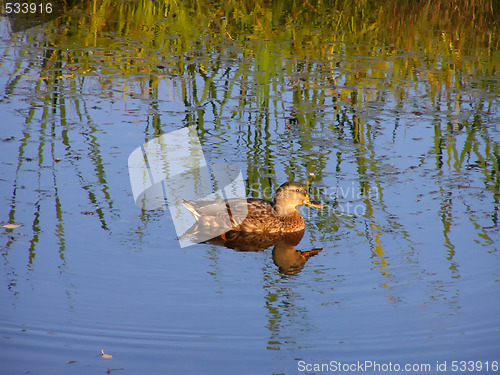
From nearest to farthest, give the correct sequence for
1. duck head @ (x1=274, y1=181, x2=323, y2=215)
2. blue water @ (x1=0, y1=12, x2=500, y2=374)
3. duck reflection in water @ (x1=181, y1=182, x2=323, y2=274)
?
blue water @ (x1=0, y1=12, x2=500, y2=374)
duck reflection in water @ (x1=181, y1=182, x2=323, y2=274)
duck head @ (x1=274, y1=181, x2=323, y2=215)

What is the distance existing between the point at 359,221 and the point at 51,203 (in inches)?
109

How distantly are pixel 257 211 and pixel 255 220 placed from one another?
0.45 feet

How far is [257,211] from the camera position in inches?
253

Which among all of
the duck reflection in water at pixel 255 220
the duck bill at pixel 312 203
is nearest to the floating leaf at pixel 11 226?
the duck reflection in water at pixel 255 220

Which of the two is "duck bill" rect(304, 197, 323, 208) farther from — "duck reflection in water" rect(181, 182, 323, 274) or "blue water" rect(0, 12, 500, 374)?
"blue water" rect(0, 12, 500, 374)

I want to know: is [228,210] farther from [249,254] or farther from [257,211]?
[249,254]

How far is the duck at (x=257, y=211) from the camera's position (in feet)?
20.7

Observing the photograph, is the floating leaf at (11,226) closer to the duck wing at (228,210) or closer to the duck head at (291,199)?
the duck wing at (228,210)

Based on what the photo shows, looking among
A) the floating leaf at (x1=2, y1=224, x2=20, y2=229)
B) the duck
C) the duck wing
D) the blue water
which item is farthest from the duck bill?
the floating leaf at (x1=2, y1=224, x2=20, y2=229)

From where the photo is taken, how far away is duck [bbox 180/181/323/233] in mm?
6316

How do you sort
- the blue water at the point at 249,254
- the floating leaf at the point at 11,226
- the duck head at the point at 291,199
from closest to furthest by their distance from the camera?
the blue water at the point at 249,254, the floating leaf at the point at 11,226, the duck head at the point at 291,199

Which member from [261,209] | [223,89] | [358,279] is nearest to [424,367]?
[358,279]

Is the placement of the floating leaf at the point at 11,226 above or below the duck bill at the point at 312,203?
below

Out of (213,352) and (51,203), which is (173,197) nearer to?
(51,203)
